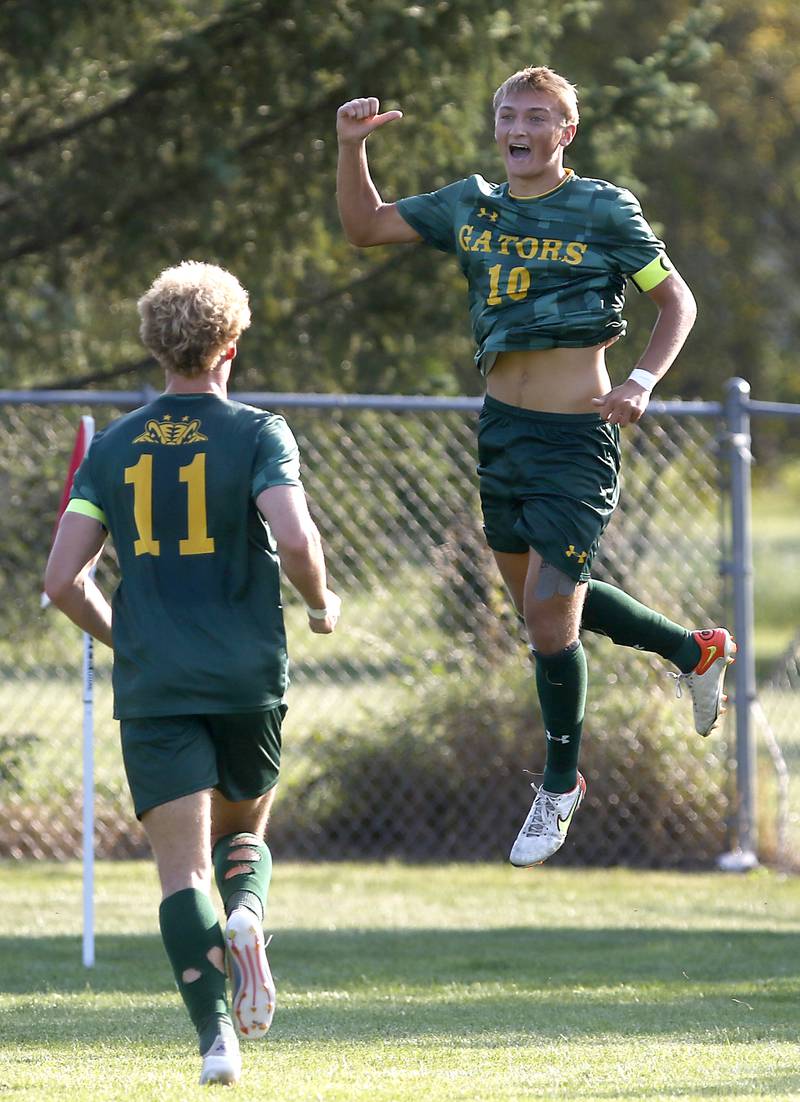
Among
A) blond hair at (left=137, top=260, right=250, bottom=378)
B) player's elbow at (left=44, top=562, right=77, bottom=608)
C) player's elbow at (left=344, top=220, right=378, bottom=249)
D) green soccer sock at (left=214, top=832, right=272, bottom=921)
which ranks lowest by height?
green soccer sock at (left=214, top=832, right=272, bottom=921)

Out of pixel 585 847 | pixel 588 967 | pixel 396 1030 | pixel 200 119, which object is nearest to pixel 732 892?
pixel 585 847

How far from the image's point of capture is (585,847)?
916 cm

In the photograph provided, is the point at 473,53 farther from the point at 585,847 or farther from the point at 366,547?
the point at 585,847

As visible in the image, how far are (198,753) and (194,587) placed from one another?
42cm

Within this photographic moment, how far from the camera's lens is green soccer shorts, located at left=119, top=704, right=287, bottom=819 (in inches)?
165

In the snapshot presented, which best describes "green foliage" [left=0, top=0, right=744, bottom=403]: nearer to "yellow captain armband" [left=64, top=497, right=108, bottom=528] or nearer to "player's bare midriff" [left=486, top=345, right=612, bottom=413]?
"player's bare midriff" [left=486, top=345, right=612, bottom=413]

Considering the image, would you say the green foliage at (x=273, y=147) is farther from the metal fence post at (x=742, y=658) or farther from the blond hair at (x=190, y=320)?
the blond hair at (x=190, y=320)

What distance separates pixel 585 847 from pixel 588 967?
2612 millimetres

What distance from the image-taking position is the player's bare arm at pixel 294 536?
4098 mm

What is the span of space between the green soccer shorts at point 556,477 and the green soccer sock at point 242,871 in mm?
1257

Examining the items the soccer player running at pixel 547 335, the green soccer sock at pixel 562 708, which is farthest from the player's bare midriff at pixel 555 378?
the green soccer sock at pixel 562 708

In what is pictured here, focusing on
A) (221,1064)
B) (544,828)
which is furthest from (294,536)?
(544,828)

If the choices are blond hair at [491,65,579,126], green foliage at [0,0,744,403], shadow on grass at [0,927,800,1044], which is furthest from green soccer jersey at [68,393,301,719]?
green foliage at [0,0,744,403]

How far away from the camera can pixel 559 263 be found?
192 inches
